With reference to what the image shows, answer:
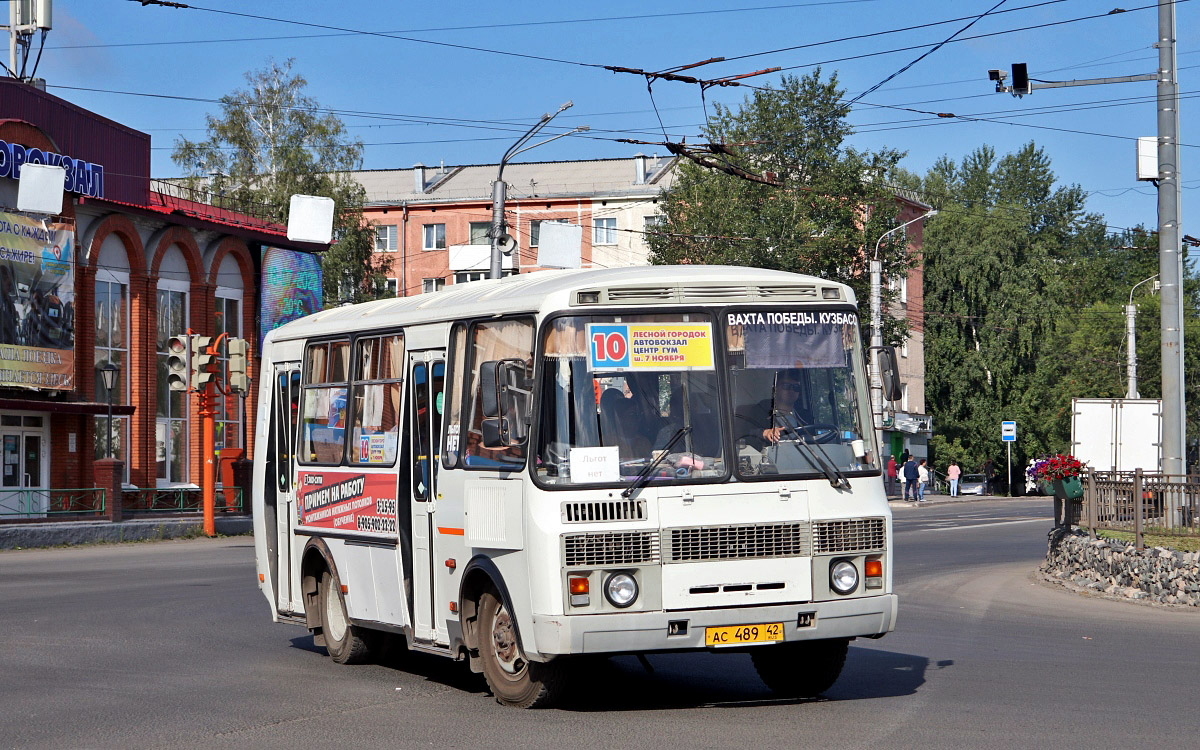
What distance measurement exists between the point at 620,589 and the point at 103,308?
1392 inches

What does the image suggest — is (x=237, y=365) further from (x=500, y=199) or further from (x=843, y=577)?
(x=843, y=577)

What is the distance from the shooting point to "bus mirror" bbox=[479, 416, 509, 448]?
979 centimetres

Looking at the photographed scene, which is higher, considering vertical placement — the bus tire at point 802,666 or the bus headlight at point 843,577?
the bus headlight at point 843,577

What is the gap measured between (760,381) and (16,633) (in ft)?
28.5

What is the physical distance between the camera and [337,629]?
12.8m

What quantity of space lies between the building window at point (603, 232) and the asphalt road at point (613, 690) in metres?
60.2

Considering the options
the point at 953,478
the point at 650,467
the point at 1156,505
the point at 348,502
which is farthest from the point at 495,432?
the point at 953,478

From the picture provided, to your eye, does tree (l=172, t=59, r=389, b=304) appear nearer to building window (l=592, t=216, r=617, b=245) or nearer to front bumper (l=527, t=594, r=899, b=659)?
building window (l=592, t=216, r=617, b=245)

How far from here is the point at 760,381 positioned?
32.2 ft

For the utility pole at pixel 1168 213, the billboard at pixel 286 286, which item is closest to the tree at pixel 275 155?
the billboard at pixel 286 286

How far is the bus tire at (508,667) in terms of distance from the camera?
9781 millimetres

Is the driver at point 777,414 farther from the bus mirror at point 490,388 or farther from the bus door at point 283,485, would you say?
the bus door at point 283,485

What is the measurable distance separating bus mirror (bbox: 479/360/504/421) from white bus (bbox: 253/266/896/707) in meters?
0.02

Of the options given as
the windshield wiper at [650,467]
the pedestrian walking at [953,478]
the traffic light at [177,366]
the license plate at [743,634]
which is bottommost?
the pedestrian walking at [953,478]
